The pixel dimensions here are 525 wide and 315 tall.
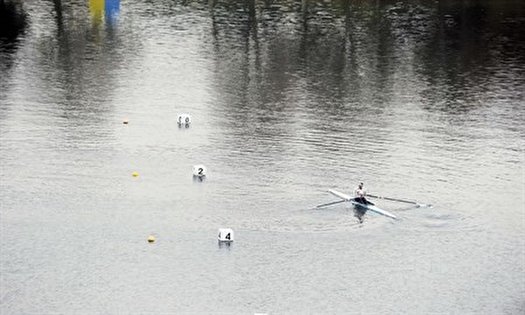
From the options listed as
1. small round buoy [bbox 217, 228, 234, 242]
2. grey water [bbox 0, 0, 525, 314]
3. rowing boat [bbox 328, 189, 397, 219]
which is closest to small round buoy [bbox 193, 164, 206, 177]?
grey water [bbox 0, 0, 525, 314]

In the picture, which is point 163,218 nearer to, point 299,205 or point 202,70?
point 299,205

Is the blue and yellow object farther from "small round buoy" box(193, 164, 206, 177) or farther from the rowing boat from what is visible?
the rowing boat

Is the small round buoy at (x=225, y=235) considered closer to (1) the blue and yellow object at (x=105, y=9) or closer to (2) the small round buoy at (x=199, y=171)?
(2) the small round buoy at (x=199, y=171)

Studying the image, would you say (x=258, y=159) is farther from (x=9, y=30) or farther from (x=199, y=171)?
(x=9, y=30)

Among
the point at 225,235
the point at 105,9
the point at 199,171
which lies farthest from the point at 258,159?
the point at 105,9

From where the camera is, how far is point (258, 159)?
65.8m

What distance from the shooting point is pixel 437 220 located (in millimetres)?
57031

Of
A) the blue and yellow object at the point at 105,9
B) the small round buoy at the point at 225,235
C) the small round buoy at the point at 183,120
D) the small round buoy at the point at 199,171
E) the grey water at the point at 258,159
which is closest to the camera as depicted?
the grey water at the point at 258,159

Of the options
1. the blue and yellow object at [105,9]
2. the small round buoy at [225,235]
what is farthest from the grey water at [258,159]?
the small round buoy at [225,235]

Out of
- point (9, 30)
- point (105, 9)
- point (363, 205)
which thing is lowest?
point (363, 205)

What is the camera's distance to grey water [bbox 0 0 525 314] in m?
49.9

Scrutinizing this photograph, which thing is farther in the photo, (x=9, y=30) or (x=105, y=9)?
(x=105, y=9)

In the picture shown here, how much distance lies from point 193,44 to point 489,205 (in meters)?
41.6

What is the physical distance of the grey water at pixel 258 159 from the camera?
49875mm
